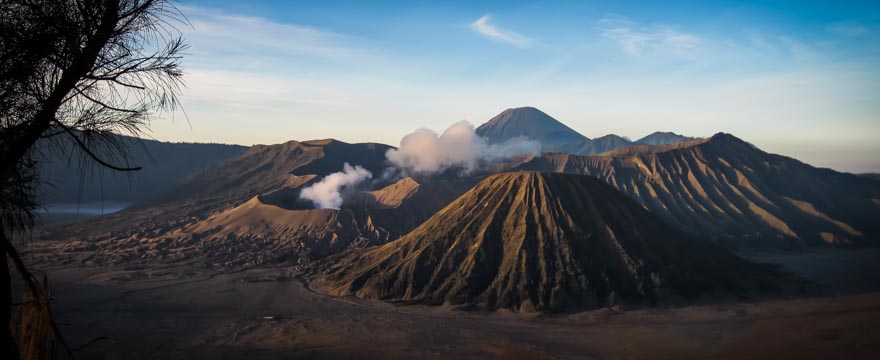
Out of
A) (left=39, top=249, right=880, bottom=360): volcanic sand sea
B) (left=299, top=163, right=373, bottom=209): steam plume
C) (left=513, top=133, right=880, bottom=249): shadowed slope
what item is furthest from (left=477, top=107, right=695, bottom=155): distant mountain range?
(left=39, top=249, right=880, bottom=360): volcanic sand sea

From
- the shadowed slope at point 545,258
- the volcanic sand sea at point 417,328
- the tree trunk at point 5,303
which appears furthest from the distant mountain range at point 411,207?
the tree trunk at point 5,303

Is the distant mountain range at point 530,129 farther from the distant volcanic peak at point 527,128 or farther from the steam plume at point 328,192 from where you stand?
the steam plume at point 328,192

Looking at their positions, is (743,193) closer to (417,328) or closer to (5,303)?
(417,328)

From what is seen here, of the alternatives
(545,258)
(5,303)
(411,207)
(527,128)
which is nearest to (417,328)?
(545,258)

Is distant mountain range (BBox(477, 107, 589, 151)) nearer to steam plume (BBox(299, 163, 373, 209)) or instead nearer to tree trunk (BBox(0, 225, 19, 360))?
steam plume (BBox(299, 163, 373, 209))

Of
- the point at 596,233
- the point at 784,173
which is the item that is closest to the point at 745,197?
the point at 784,173

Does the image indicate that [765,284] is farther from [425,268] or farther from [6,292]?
[6,292]
